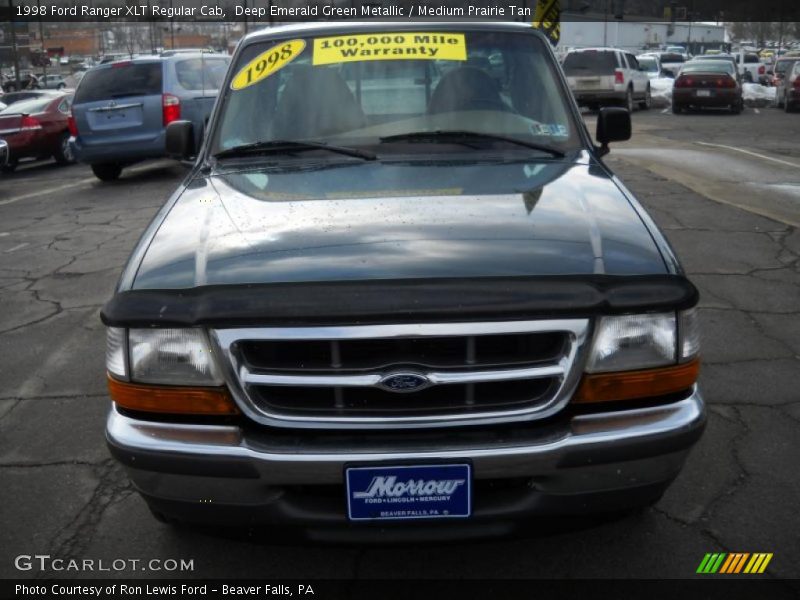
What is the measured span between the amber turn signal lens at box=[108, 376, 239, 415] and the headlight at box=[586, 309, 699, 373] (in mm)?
1003

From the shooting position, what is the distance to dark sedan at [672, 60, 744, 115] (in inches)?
985

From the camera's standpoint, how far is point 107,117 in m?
13.1

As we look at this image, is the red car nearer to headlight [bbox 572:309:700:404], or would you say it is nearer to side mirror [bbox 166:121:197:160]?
side mirror [bbox 166:121:197:160]

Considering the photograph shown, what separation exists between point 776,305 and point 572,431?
3955 millimetres

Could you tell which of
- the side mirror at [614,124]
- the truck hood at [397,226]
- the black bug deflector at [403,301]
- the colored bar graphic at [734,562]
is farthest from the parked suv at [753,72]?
the black bug deflector at [403,301]

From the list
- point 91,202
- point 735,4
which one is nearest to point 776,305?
point 91,202

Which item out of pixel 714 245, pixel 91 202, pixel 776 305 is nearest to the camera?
pixel 776 305

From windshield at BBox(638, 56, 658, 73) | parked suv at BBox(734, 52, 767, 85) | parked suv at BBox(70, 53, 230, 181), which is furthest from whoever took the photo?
parked suv at BBox(734, 52, 767, 85)

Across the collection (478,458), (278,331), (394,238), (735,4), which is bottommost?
(478,458)

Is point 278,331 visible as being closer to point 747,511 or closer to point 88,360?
point 747,511

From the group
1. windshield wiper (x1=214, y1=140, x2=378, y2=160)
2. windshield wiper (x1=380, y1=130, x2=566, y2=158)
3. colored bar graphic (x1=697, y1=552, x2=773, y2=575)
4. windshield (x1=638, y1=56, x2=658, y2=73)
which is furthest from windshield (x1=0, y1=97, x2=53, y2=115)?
windshield (x1=638, y1=56, x2=658, y2=73)

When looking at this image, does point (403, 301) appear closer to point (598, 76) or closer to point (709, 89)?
point (598, 76)

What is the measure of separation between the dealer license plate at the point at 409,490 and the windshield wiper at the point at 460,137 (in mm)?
1786

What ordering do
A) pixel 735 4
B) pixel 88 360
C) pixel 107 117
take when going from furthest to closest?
pixel 735 4, pixel 107 117, pixel 88 360
